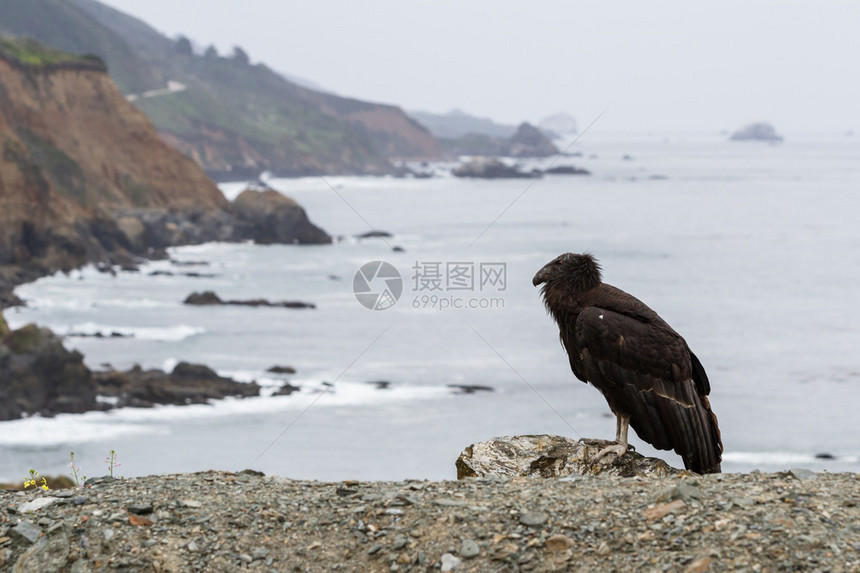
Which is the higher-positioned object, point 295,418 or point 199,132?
point 199,132

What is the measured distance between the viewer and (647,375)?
8.48 m

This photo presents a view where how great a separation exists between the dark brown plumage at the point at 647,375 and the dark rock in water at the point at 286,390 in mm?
33008

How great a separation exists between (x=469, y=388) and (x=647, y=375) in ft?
115

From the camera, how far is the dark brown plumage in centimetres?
846

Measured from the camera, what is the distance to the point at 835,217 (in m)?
133

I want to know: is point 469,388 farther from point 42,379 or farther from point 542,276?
point 542,276

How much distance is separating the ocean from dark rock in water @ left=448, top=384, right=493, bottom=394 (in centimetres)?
44

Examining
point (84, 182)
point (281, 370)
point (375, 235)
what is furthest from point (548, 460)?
point (375, 235)

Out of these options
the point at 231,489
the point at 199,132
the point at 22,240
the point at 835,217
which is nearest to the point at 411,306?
the point at 22,240

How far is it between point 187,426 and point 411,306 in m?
28.7

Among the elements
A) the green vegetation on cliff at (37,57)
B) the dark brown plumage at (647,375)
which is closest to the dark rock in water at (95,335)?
the green vegetation on cliff at (37,57)

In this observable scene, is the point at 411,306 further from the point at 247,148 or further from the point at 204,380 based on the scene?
the point at 247,148

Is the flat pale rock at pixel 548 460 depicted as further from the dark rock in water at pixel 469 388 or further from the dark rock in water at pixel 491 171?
the dark rock in water at pixel 491 171

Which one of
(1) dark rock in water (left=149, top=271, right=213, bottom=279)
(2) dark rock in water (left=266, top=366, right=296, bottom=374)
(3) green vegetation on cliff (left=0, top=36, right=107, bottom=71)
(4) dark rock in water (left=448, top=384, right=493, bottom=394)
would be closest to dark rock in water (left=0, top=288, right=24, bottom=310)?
(1) dark rock in water (left=149, top=271, right=213, bottom=279)
